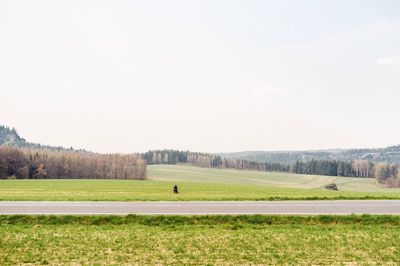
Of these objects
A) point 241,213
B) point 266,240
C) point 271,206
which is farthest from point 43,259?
point 271,206

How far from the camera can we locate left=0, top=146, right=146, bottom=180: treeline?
363 feet

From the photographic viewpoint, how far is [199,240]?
19.2 m

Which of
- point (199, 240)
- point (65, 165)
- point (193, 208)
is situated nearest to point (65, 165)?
point (65, 165)

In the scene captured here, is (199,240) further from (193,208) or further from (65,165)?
(65,165)

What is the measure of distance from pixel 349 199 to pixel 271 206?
9.47 m

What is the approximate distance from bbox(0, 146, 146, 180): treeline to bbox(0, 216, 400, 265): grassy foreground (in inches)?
3624

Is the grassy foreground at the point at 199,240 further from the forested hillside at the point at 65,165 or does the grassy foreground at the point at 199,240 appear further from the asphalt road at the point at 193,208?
the forested hillside at the point at 65,165

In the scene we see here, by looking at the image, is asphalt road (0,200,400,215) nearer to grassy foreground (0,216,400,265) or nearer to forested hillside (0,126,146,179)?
grassy foreground (0,216,400,265)

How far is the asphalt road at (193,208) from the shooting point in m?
27.3

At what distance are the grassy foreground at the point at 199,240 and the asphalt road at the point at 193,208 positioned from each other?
2192mm

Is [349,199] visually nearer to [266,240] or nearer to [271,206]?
[271,206]

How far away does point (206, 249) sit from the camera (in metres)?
17.4

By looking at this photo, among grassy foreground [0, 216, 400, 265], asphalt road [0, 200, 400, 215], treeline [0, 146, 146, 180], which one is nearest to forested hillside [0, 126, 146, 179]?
treeline [0, 146, 146, 180]

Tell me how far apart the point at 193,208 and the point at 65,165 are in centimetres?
9913
